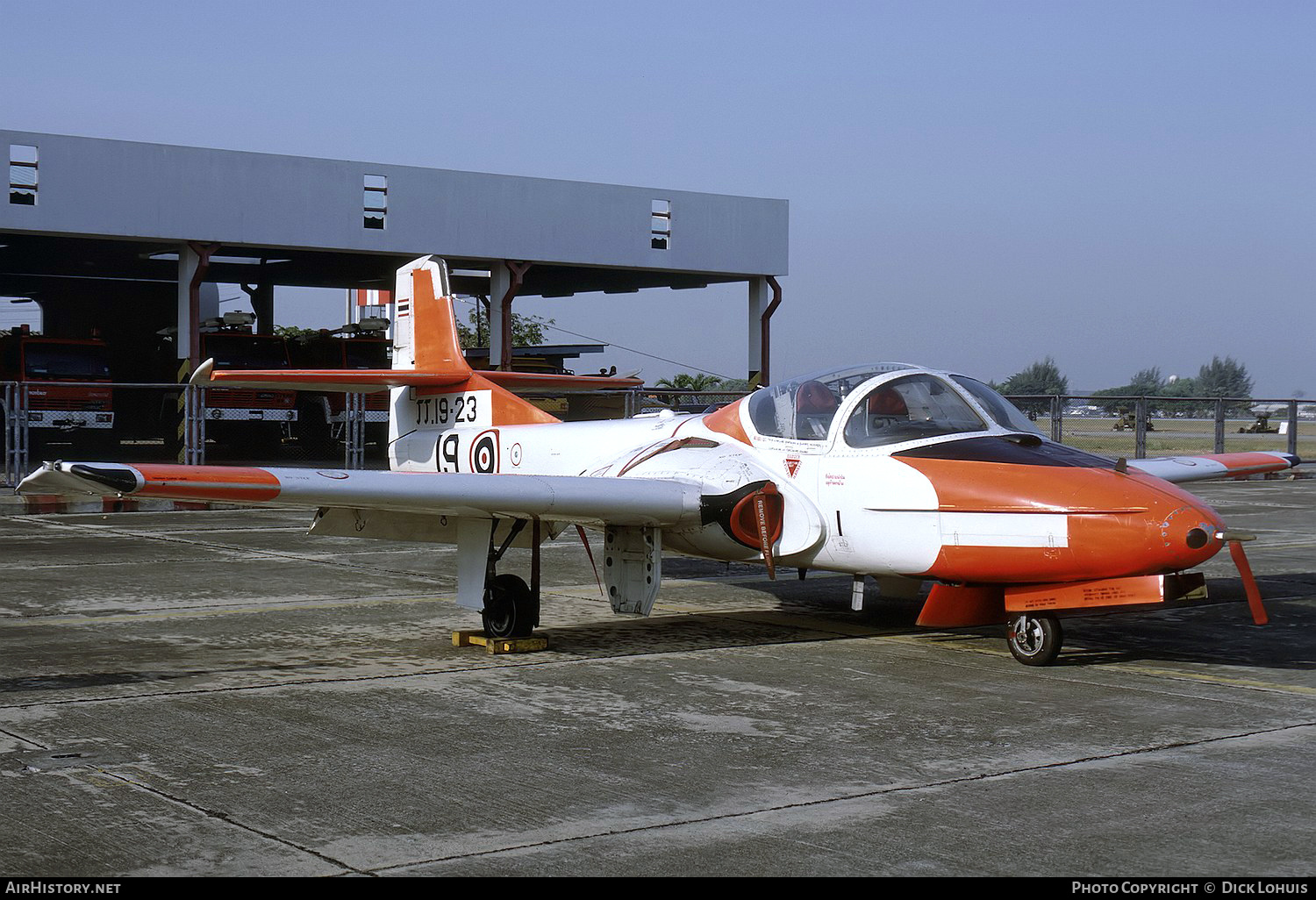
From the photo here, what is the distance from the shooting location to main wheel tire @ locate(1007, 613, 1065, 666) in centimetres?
859

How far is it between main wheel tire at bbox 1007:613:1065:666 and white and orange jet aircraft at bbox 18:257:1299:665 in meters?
0.01

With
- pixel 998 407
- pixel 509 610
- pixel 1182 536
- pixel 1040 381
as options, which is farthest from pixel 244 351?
pixel 1040 381

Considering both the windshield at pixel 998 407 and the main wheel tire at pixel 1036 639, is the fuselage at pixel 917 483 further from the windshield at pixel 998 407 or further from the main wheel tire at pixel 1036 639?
the main wheel tire at pixel 1036 639

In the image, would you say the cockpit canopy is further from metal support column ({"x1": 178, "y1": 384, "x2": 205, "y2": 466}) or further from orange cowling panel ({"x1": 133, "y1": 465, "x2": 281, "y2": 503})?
metal support column ({"x1": 178, "y1": 384, "x2": 205, "y2": 466})

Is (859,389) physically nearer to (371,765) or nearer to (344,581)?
(371,765)

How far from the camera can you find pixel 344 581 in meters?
13.0

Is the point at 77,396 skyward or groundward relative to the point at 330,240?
groundward

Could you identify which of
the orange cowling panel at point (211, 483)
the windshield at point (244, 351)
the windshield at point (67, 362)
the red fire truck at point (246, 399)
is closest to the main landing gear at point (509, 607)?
the orange cowling panel at point (211, 483)

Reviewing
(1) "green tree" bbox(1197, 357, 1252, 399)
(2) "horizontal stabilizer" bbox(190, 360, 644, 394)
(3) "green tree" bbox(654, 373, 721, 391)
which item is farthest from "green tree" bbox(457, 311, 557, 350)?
(1) "green tree" bbox(1197, 357, 1252, 399)

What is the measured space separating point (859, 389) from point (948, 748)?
330cm

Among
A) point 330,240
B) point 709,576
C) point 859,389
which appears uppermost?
point 330,240

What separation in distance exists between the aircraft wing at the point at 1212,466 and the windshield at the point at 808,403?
3743 mm

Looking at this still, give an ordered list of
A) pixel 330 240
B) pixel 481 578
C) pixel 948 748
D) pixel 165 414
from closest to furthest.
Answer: pixel 948 748
pixel 481 578
pixel 330 240
pixel 165 414
